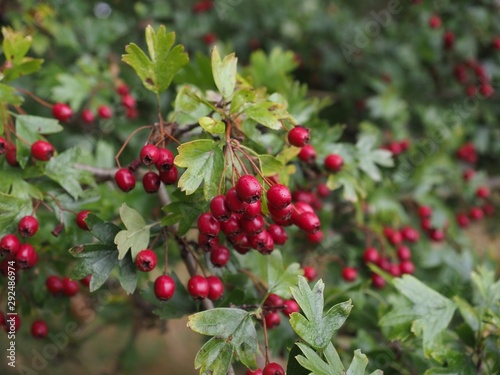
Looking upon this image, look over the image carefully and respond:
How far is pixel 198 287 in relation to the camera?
47.1 inches

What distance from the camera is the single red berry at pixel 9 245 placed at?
119 centimetres

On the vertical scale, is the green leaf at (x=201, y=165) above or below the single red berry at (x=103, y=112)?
above

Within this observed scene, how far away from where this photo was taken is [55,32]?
2.24m

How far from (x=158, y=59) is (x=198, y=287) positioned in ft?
1.91

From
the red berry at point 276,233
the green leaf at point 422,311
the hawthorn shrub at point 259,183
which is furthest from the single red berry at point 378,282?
the red berry at point 276,233

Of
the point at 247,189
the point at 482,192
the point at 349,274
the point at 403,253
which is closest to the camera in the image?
the point at 247,189

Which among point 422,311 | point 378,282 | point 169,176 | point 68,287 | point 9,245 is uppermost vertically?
point 169,176

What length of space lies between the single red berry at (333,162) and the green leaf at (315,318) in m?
0.50

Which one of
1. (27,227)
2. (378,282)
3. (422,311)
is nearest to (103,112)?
(27,227)

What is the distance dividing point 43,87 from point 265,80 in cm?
98

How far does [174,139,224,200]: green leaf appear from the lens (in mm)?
1088

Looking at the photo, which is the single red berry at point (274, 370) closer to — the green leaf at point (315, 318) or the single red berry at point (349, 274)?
the green leaf at point (315, 318)

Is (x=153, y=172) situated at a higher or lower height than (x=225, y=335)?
higher

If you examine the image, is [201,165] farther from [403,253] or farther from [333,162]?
[403,253]
